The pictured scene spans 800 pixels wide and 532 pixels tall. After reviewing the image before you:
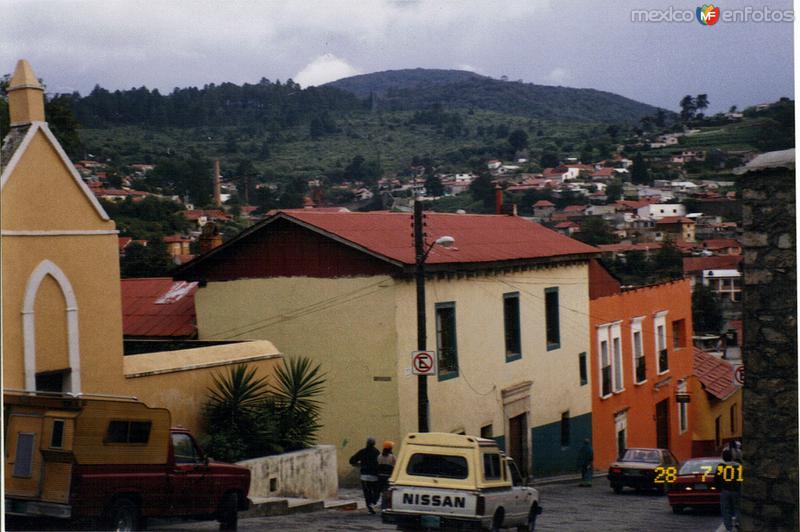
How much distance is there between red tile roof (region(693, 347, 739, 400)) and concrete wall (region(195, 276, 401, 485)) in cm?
1617

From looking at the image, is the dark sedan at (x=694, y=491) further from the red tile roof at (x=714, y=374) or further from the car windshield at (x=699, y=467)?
the red tile roof at (x=714, y=374)

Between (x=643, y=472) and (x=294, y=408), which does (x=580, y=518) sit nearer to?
(x=294, y=408)

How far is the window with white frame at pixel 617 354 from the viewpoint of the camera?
28042 mm

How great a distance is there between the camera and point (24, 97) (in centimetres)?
1291

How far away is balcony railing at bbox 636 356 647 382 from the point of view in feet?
96.1

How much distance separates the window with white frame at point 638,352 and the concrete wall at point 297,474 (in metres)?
14.6

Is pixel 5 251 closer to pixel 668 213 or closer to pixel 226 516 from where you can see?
pixel 226 516

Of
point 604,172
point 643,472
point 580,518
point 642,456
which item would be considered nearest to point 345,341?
point 580,518

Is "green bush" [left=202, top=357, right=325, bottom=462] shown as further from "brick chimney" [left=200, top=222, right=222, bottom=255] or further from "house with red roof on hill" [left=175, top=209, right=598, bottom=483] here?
"brick chimney" [left=200, top=222, right=222, bottom=255]

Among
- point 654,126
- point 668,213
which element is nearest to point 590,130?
point 654,126

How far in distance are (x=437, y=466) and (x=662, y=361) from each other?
64.4 ft

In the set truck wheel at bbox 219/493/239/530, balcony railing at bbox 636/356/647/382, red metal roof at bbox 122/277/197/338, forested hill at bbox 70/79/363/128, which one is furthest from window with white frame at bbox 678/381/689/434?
truck wheel at bbox 219/493/239/530

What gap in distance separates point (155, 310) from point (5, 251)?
10.7m

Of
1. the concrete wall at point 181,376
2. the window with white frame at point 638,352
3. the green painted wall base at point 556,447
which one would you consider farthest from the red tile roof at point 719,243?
the concrete wall at point 181,376
